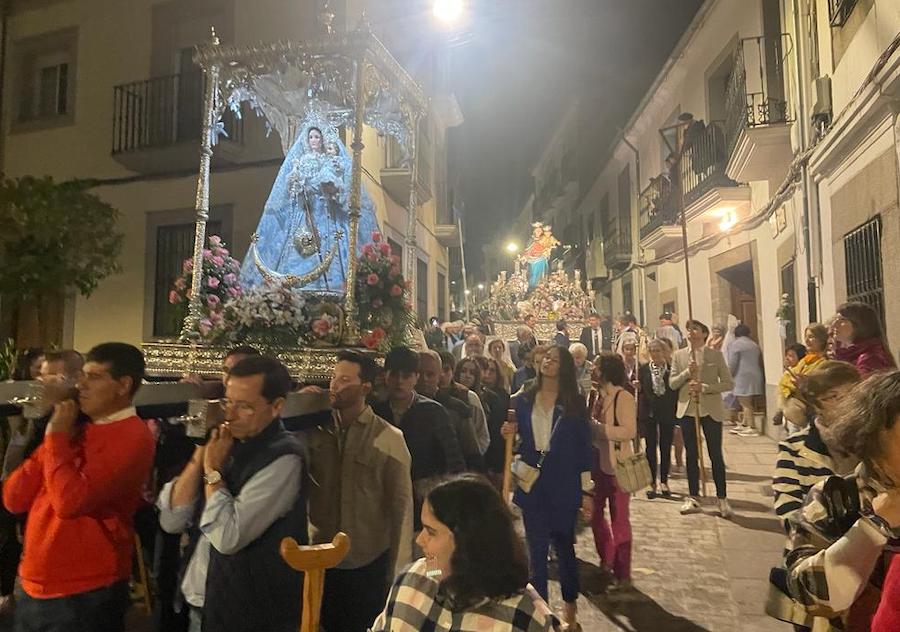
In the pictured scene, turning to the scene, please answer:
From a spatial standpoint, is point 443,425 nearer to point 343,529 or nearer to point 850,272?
point 343,529

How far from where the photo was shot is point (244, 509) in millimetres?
1938

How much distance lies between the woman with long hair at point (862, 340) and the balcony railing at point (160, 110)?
964 centimetres

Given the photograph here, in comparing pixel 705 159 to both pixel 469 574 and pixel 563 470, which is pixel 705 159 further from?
pixel 469 574

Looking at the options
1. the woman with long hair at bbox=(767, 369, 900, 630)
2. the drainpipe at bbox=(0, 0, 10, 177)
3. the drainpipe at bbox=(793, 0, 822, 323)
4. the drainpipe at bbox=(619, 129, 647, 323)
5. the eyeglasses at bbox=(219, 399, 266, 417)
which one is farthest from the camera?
the drainpipe at bbox=(619, 129, 647, 323)

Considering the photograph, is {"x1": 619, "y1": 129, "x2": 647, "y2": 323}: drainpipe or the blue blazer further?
{"x1": 619, "y1": 129, "x2": 647, "y2": 323}: drainpipe

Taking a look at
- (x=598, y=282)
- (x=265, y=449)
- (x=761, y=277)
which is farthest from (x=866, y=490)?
(x=598, y=282)

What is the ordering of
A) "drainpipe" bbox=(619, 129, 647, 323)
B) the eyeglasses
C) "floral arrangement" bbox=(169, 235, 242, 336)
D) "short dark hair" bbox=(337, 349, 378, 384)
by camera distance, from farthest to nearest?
"drainpipe" bbox=(619, 129, 647, 323), "floral arrangement" bbox=(169, 235, 242, 336), "short dark hair" bbox=(337, 349, 378, 384), the eyeglasses

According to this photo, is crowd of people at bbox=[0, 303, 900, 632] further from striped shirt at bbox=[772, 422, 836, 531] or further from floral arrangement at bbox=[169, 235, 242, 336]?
floral arrangement at bbox=[169, 235, 242, 336]

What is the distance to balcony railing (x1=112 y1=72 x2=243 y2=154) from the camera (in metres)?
10.7

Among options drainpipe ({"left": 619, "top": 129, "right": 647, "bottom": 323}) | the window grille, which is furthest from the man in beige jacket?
drainpipe ({"left": 619, "top": 129, "right": 647, "bottom": 323})

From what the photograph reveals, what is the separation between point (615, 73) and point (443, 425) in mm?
21537

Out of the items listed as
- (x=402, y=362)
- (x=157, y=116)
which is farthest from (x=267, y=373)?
(x=157, y=116)

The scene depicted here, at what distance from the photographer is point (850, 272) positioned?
21.5 feet

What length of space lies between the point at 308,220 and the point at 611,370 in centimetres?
381
